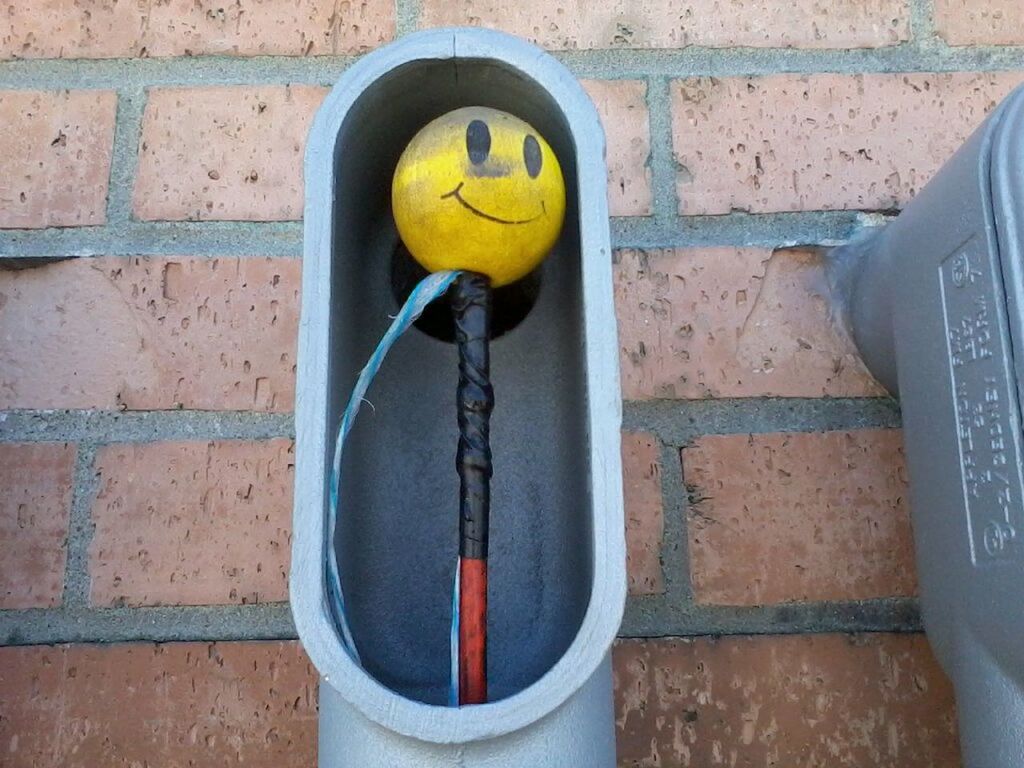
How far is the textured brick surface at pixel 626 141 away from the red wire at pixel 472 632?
10.1 inches

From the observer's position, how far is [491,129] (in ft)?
1.30

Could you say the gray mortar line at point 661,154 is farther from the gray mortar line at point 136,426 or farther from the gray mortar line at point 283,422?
the gray mortar line at point 136,426

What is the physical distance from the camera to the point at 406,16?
590mm

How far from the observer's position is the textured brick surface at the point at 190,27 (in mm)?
588

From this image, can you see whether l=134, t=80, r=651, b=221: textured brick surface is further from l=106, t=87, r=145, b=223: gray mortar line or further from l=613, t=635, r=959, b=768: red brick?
l=613, t=635, r=959, b=768: red brick

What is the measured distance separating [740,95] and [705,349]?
153 mm

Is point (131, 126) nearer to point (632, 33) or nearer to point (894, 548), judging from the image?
point (632, 33)

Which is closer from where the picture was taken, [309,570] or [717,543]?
[309,570]

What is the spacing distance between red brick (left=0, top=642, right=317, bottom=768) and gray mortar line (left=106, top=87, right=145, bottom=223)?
0.79 feet

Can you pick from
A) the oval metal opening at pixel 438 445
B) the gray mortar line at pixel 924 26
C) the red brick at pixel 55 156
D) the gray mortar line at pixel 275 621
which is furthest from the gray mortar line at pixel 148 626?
the gray mortar line at pixel 924 26

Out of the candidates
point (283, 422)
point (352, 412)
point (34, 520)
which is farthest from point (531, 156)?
point (34, 520)

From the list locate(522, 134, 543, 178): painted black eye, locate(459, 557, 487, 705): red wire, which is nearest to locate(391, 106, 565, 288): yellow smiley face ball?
locate(522, 134, 543, 178): painted black eye

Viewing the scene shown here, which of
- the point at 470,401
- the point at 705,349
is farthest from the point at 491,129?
the point at 705,349

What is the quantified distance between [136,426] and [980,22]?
1.76 ft
